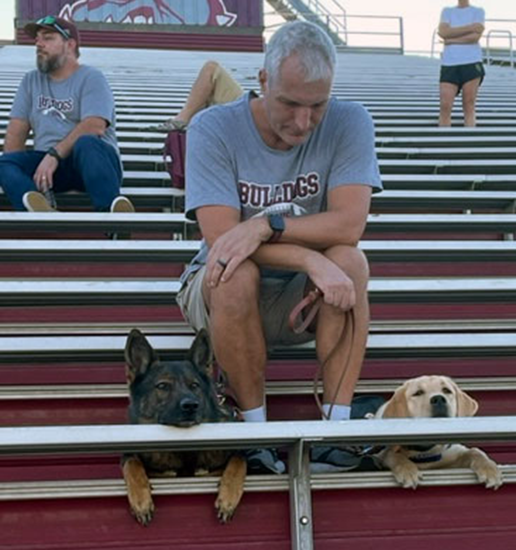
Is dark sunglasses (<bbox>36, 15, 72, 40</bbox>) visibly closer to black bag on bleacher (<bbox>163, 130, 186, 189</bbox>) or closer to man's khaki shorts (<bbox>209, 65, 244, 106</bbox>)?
black bag on bleacher (<bbox>163, 130, 186, 189</bbox>)

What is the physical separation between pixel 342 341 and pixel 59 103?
2002 millimetres

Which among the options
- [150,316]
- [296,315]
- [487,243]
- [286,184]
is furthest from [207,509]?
[487,243]

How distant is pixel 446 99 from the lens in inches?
242

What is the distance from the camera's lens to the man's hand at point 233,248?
2.25 metres

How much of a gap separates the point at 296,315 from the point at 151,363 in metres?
0.35

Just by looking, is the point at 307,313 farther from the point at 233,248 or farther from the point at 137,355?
the point at 137,355

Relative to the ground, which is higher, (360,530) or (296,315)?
(296,315)

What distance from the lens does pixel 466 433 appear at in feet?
7.01

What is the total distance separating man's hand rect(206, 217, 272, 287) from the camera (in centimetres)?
225

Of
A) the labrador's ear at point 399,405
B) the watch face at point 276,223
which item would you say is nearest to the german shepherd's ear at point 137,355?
the watch face at point 276,223

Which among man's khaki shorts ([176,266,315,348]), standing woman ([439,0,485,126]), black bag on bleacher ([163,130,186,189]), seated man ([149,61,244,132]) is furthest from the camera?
standing woman ([439,0,485,126])

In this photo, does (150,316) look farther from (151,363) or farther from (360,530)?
(360,530)

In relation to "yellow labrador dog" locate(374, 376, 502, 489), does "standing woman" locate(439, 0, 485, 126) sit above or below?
above

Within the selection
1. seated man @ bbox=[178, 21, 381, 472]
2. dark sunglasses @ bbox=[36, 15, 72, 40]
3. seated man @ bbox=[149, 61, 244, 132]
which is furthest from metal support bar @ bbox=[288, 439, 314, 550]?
seated man @ bbox=[149, 61, 244, 132]
